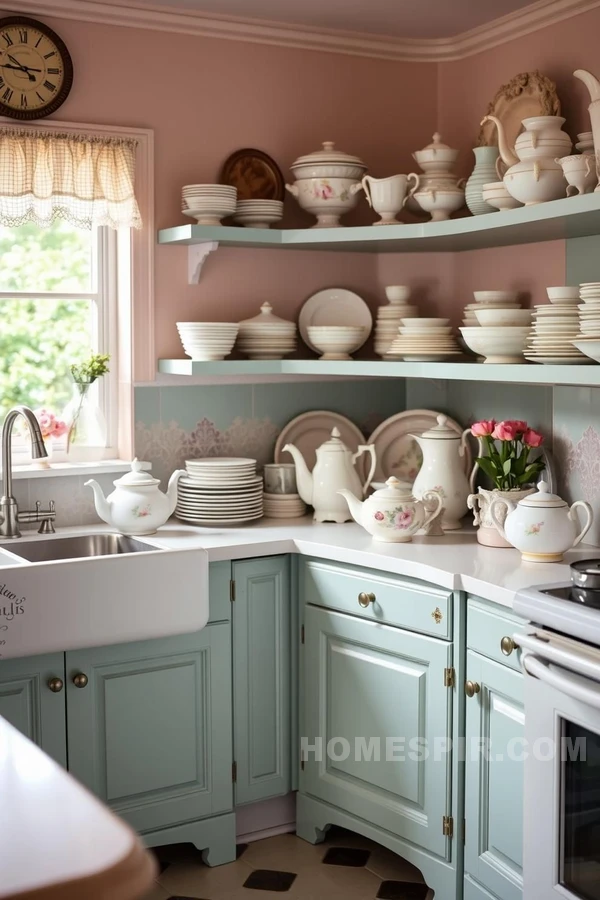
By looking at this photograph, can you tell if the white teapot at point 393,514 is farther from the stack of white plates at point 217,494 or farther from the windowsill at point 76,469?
the windowsill at point 76,469

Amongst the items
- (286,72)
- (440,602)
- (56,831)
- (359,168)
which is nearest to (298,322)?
(359,168)

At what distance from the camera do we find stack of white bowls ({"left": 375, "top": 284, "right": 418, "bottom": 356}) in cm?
353

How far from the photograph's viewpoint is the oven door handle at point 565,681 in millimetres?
2070

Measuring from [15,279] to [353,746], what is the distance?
174cm

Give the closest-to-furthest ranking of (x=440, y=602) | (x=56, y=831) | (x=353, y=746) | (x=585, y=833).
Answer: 1. (x=56, y=831)
2. (x=585, y=833)
3. (x=440, y=602)
4. (x=353, y=746)

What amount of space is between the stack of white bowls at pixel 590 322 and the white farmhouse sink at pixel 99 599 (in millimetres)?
1110

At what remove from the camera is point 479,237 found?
3.20m

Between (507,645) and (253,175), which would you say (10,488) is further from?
(507,645)

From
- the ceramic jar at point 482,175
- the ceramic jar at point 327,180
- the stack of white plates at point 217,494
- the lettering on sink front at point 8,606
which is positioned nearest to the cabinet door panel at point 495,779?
the stack of white plates at point 217,494

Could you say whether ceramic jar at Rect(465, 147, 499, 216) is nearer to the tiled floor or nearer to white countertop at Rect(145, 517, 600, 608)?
white countertop at Rect(145, 517, 600, 608)

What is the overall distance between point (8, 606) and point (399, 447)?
1.57 meters

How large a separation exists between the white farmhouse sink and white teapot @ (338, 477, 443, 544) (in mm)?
496

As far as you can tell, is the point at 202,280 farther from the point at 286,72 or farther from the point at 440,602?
the point at 440,602

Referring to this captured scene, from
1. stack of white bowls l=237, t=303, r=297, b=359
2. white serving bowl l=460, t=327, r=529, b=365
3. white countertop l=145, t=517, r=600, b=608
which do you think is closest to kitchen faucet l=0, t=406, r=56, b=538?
white countertop l=145, t=517, r=600, b=608
